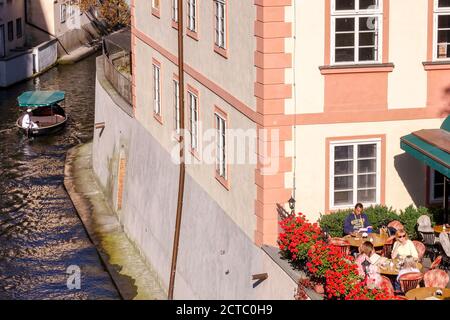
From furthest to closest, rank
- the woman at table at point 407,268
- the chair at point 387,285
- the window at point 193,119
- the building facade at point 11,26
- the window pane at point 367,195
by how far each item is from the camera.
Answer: the building facade at point 11,26 < the window at point 193,119 < the window pane at point 367,195 < the woman at table at point 407,268 < the chair at point 387,285

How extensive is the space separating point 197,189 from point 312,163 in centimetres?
656

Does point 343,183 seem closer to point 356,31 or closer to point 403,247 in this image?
point 403,247

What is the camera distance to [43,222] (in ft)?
157

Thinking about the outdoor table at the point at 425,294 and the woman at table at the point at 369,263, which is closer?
the outdoor table at the point at 425,294

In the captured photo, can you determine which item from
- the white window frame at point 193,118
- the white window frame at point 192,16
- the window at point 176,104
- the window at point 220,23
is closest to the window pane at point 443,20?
the window at point 220,23

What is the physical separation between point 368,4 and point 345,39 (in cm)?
91

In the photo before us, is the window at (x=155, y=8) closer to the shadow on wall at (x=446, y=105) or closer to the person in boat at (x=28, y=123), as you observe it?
the shadow on wall at (x=446, y=105)

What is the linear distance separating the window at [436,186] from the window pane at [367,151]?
172 cm

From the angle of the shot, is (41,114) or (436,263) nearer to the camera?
(436,263)

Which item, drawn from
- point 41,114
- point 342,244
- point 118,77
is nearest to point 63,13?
point 41,114

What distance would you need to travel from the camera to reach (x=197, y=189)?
1296 inches

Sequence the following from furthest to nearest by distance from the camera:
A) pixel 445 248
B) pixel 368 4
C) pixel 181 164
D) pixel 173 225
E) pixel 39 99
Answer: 1. pixel 39 99
2. pixel 173 225
3. pixel 181 164
4. pixel 368 4
5. pixel 445 248

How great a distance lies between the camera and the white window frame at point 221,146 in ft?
98.2
